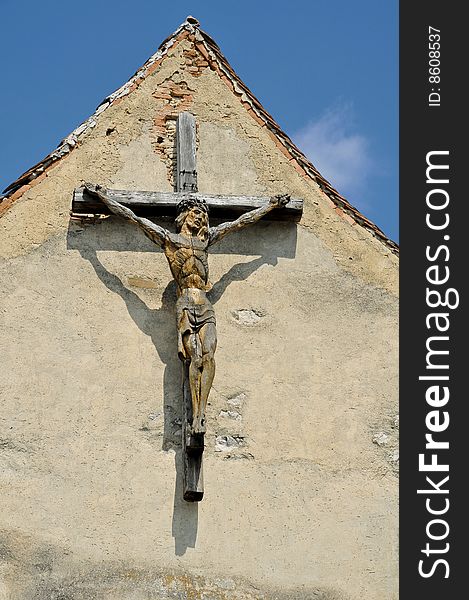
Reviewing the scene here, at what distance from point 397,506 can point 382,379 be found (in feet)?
2.74

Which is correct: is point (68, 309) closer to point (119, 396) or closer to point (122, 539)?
point (119, 396)

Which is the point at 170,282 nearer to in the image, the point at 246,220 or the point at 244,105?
the point at 246,220

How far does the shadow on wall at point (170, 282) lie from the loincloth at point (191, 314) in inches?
8.6

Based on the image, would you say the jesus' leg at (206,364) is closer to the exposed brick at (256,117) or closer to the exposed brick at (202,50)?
the exposed brick at (256,117)

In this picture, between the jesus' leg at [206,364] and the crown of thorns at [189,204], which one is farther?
the crown of thorns at [189,204]

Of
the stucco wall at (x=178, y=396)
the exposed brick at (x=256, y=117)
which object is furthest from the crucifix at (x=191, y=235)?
the exposed brick at (x=256, y=117)

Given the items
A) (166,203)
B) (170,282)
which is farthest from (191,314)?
(166,203)

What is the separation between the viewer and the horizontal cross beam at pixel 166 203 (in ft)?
29.5

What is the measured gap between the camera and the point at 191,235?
28.9 ft

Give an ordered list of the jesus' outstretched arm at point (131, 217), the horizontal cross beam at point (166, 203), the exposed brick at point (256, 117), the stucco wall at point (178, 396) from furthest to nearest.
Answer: the exposed brick at point (256, 117) < the horizontal cross beam at point (166, 203) < the jesus' outstretched arm at point (131, 217) < the stucco wall at point (178, 396)

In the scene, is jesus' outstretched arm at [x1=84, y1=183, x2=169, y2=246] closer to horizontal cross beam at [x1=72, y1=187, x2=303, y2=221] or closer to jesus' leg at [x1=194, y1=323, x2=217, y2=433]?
horizontal cross beam at [x1=72, y1=187, x2=303, y2=221]

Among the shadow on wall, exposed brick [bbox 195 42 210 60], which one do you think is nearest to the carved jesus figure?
the shadow on wall

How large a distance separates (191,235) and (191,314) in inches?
22.2

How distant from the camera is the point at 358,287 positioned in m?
9.16
